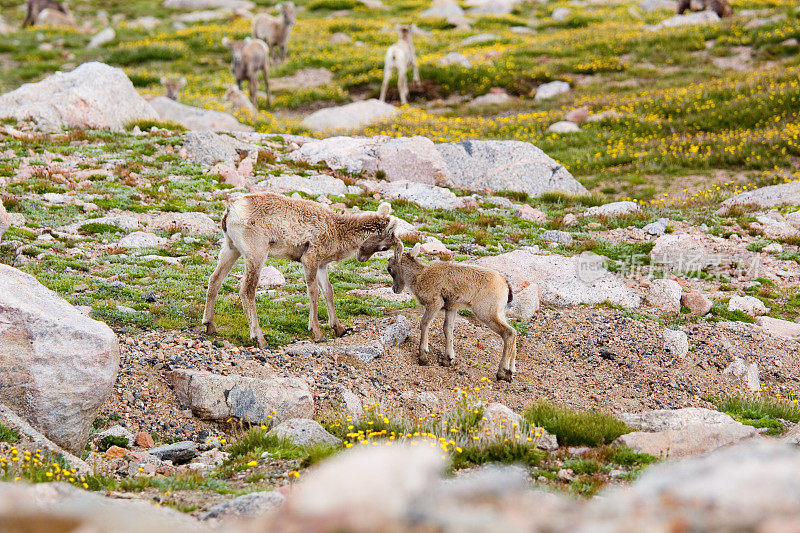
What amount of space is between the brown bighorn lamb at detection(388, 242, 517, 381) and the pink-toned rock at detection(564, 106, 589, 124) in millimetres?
20320

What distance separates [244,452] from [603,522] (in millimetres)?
6145

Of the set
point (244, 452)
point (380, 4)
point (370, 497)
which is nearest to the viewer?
point (370, 497)

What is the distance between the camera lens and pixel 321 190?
20.1 m

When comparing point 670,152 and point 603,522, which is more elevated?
point 603,522

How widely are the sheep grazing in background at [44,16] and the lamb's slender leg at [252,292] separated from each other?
4909cm

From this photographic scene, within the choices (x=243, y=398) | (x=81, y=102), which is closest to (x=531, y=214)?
(x=243, y=398)

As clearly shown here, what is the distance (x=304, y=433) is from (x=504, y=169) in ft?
53.7

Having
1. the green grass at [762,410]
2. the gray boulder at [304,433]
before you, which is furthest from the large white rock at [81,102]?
the green grass at [762,410]

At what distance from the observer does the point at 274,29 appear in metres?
39.6

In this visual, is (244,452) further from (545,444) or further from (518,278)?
(518,278)

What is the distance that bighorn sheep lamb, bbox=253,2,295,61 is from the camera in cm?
3934

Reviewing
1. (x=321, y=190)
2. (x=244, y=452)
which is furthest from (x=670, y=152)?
(x=244, y=452)

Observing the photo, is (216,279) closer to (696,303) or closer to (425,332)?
(425,332)

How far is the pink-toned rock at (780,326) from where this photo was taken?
13250 millimetres
